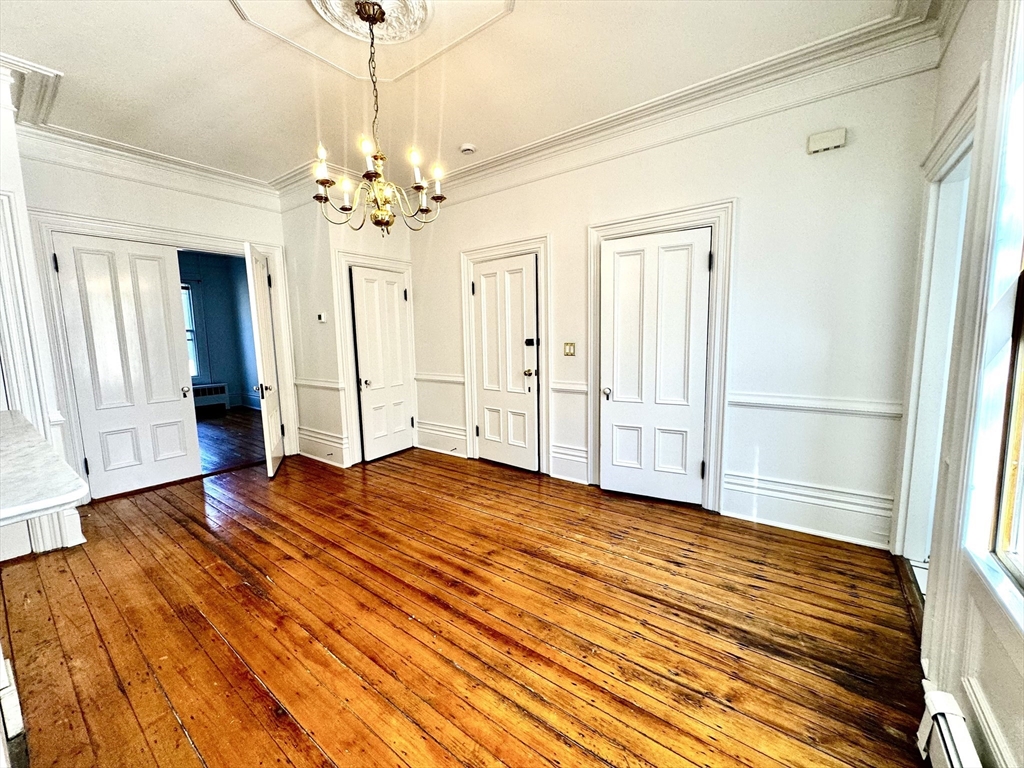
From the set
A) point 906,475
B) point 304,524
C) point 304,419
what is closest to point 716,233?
point 906,475

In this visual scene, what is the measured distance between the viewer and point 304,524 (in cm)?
300

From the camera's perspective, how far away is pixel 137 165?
3578 millimetres

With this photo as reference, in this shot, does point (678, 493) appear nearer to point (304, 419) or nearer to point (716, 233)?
point (716, 233)

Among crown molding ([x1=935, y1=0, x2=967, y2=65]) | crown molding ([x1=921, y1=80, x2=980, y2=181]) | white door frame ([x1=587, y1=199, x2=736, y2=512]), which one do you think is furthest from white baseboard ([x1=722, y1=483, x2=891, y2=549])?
crown molding ([x1=935, y1=0, x2=967, y2=65])

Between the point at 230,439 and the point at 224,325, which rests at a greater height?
the point at 224,325

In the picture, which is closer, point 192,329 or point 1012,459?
point 1012,459

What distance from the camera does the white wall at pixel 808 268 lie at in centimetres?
237

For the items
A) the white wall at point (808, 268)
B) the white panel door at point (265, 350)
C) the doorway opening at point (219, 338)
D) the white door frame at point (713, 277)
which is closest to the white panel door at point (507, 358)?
the white door frame at point (713, 277)

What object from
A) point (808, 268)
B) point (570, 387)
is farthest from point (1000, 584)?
point (570, 387)

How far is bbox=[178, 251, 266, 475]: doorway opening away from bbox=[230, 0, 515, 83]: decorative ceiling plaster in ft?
19.1

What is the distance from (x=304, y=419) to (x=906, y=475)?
5246mm

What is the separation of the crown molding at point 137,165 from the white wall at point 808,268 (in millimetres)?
3500

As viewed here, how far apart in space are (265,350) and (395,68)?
2.76 m

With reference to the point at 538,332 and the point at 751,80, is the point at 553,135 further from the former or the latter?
the point at 538,332
